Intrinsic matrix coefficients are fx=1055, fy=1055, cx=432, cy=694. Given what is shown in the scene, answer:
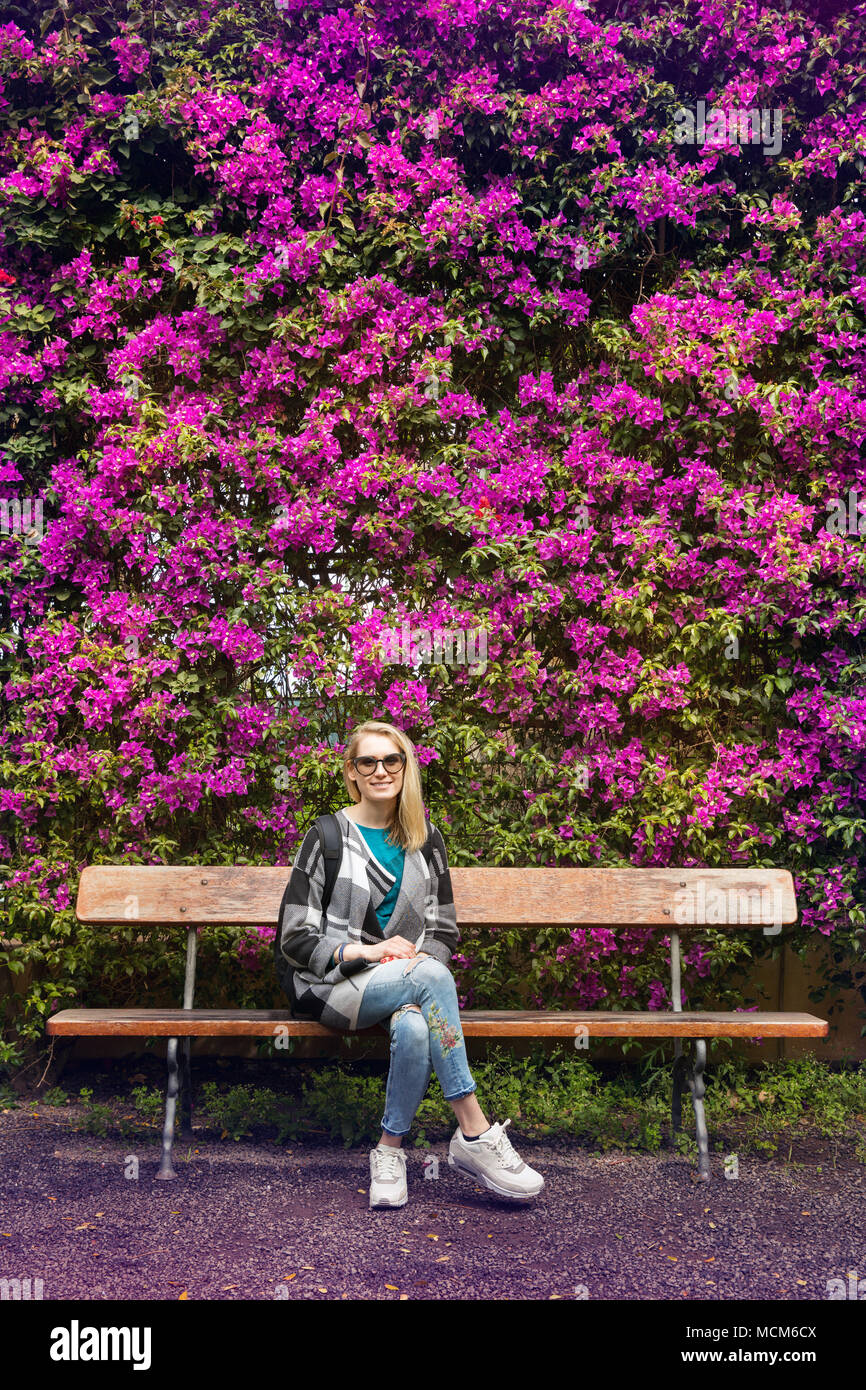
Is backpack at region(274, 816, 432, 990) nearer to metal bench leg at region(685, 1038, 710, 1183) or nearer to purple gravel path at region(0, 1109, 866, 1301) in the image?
purple gravel path at region(0, 1109, 866, 1301)

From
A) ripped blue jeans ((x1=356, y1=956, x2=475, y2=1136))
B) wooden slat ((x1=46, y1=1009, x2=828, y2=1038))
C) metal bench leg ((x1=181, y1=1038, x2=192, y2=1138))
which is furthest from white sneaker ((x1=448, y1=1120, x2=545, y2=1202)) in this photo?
metal bench leg ((x1=181, y1=1038, x2=192, y2=1138))

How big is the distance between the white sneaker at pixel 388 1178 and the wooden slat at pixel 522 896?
2.94ft

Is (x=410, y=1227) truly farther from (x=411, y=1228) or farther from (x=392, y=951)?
(x=392, y=951)

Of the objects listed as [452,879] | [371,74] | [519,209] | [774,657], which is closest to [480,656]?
[452,879]

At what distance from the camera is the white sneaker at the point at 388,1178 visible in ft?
10.7

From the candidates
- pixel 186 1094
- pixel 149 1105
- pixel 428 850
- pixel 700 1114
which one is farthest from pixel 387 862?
pixel 149 1105

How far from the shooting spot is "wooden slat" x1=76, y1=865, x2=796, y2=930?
13.0 feet

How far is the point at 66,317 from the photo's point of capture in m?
4.65

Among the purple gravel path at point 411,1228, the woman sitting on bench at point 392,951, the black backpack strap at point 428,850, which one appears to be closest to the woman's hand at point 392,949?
the woman sitting on bench at point 392,951

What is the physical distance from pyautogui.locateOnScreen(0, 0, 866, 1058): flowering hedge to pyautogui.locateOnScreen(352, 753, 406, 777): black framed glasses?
2.62 feet

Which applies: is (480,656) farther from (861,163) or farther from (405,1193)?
(861,163)

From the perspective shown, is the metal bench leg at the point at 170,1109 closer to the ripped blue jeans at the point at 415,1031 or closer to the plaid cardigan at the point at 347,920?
the plaid cardigan at the point at 347,920

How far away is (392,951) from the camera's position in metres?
3.41

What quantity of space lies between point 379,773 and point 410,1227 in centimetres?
→ 139
